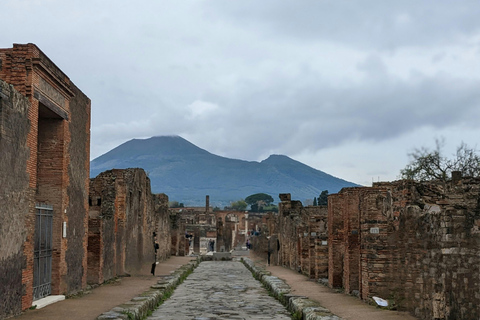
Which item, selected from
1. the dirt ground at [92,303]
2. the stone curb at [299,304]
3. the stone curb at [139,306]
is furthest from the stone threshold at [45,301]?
the stone curb at [299,304]

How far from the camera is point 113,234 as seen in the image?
17859 millimetres

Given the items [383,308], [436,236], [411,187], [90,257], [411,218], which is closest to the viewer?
[436,236]

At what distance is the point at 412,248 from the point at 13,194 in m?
6.93

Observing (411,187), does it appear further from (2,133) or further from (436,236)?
(2,133)

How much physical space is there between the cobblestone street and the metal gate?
2.38 metres

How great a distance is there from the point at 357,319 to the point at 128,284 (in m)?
8.99

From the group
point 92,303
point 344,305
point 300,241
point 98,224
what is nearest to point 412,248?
point 344,305

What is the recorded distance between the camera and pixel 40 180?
12703mm

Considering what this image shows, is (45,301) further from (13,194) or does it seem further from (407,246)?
(407,246)

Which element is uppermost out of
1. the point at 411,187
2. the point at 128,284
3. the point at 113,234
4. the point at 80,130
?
the point at 80,130

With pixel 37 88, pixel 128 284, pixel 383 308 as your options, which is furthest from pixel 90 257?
pixel 383 308

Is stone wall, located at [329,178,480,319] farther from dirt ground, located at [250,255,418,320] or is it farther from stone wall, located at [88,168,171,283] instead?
stone wall, located at [88,168,171,283]

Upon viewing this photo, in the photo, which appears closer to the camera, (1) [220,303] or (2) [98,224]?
(1) [220,303]

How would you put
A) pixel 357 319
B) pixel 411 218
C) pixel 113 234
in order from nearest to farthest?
pixel 357 319 → pixel 411 218 → pixel 113 234
